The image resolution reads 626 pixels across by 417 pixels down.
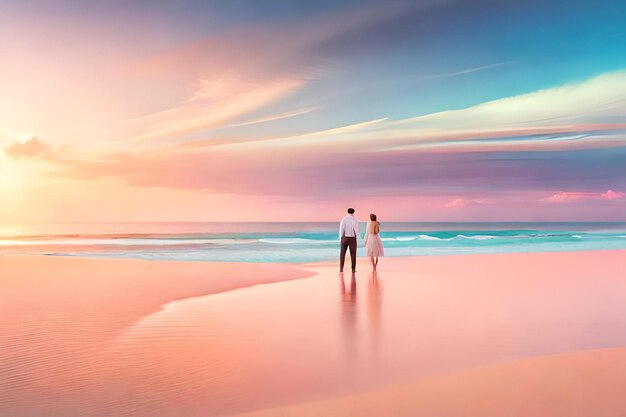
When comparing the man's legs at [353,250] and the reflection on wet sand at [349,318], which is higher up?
the man's legs at [353,250]

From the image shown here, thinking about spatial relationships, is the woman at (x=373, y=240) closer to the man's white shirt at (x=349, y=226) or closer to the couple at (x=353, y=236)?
the couple at (x=353, y=236)

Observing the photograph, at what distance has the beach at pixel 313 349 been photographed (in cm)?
382

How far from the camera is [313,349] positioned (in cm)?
528

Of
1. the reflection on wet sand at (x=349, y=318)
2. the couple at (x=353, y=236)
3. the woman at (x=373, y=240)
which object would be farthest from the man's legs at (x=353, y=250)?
the reflection on wet sand at (x=349, y=318)

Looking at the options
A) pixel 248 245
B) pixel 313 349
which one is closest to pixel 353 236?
pixel 313 349

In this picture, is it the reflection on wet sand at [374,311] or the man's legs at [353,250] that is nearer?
the reflection on wet sand at [374,311]

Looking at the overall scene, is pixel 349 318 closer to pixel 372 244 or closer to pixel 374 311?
pixel 374 311

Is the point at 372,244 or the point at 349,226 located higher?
the point at 349,226

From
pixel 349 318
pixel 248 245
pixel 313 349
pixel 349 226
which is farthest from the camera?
pixel 248 245

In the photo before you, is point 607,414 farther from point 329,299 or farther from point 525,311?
point 329,299

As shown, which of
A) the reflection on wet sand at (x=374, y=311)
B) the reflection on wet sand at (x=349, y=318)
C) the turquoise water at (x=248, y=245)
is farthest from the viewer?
the turquoise water at (x=248, y=245)

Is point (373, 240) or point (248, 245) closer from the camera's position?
point (373, 240)

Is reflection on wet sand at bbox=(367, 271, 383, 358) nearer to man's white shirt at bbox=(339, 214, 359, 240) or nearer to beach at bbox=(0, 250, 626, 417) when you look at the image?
beach at bbox=(0, 250, 626, 417)

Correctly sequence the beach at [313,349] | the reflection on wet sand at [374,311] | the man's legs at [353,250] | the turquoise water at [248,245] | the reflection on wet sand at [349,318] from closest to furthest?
1. the beach at [313,349]
2. the reflection on wet sand at [349,318]
3. the reflection on wet sand at [374,311]
4. the man's legs at [353,250]
5. the turquoise water at [248,245]
